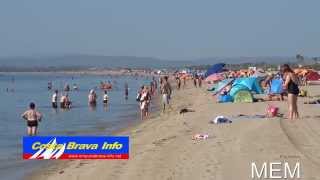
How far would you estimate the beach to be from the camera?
1109 centimetres

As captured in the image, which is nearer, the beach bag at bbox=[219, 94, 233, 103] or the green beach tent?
the green beach tent

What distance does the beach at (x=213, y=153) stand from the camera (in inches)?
437

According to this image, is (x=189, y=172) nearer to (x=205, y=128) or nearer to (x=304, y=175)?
(x=304, y=175)

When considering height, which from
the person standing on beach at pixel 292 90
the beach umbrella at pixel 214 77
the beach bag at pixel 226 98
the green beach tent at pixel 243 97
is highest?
the person standing on beach at pixel 292 90

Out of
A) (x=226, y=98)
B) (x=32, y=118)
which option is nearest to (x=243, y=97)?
(x=226, y=98)

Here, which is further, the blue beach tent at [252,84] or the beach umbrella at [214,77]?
the beach umbrella at [214,77]

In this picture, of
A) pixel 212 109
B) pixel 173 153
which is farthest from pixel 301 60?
pixel 173 153

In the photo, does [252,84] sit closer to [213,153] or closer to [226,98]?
[226,98]

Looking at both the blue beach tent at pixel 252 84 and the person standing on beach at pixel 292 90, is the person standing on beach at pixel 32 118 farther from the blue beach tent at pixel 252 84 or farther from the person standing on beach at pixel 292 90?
the blue beach tent at pixel 252 84

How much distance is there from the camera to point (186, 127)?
19.1 metres

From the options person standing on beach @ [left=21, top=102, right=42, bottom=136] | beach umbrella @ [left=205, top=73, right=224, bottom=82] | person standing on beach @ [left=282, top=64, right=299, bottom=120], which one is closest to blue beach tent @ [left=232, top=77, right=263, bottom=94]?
person standing on beach @ [left=282, top=64, right=299, bottom=120]

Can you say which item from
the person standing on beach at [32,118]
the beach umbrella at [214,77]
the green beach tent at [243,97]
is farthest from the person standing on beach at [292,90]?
the beach umbrella at [214,77]

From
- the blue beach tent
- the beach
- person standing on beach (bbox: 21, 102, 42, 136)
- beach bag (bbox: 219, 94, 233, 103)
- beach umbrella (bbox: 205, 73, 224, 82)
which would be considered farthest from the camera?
beach umbrella (bbox: 205, 73, 224, 82)

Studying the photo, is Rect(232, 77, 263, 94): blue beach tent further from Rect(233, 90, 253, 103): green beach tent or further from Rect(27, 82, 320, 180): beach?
Rect(27, 82, 320, 180): beach
